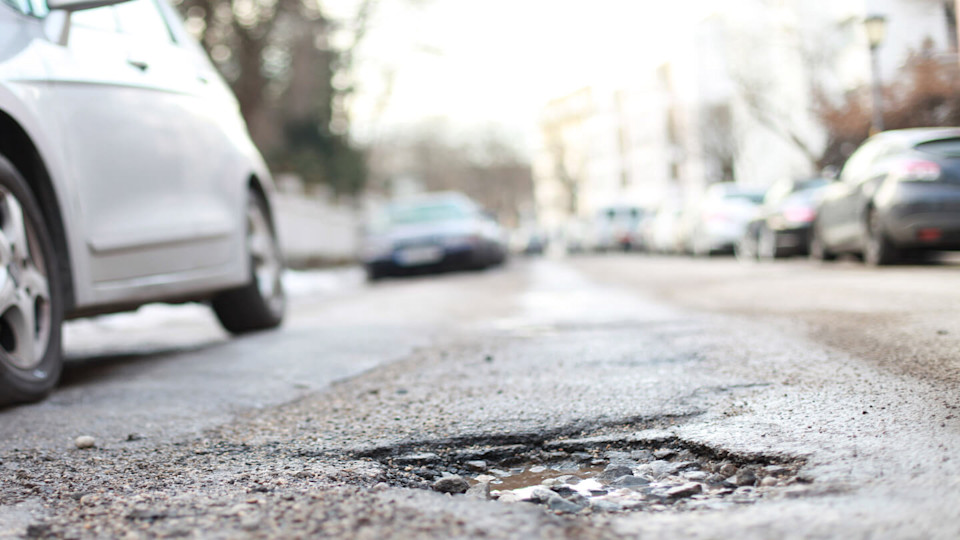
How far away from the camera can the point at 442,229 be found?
15078 mm

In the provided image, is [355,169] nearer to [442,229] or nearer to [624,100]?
[442,229]

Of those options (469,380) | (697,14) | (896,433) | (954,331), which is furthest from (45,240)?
(697,14)

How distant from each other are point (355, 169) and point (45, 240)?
2691cm

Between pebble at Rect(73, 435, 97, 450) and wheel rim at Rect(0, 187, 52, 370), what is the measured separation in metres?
0.64

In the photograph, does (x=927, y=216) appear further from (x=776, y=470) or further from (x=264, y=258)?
(x=776, y=470)

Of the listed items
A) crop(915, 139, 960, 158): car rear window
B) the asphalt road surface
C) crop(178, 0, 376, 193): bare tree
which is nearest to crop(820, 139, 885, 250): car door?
crop(915, 139, 960, 158): car rear window

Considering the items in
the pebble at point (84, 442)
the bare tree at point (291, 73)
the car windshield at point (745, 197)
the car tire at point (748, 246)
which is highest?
the bare tree at point (291, 73)

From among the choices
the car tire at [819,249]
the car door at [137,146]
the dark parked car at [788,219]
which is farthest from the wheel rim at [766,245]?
the car door at [137,146]

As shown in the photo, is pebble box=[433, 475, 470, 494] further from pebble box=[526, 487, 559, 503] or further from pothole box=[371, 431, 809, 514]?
pebble box=[526, 487, 559, 503]

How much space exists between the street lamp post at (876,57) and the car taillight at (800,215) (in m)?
3.61

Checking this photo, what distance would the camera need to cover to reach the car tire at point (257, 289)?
5633 mm

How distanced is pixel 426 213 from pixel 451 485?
13709 millimetres

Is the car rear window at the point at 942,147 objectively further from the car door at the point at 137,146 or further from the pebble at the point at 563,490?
the pebble at the point at 563,490

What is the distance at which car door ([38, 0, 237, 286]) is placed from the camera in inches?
156
